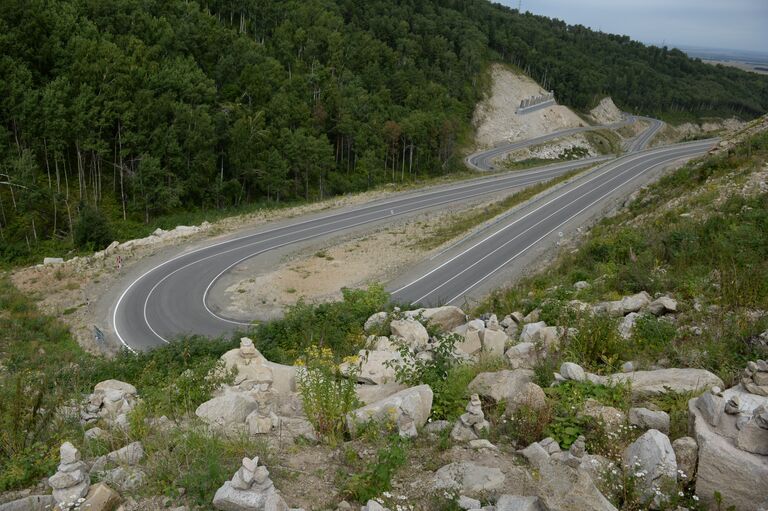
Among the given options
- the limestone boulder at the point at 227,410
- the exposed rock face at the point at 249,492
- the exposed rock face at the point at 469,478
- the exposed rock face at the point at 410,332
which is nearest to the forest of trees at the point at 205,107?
the exposed rock face at the point at 410,332

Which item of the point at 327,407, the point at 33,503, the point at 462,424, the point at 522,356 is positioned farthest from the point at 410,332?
the point at 33,503

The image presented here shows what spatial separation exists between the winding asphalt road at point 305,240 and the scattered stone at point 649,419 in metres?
19.2

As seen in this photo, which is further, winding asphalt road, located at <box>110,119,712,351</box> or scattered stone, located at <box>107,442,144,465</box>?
winding asphalt road, located at <box>110,119,712,351</box>

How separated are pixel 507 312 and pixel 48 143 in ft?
142

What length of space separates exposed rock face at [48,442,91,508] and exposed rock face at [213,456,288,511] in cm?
156

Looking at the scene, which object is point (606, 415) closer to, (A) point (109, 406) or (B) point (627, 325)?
(B) point (627, 325)

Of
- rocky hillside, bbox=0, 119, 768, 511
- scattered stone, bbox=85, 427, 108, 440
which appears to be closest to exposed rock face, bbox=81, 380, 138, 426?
rocky hillside, bbox=0, 119, 768, 511

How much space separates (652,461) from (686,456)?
49cm

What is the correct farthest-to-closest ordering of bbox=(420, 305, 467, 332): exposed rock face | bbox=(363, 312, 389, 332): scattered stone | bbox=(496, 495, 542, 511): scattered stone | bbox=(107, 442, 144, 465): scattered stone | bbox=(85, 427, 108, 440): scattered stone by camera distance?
bbox=(363, 312, 389, 332): scattered stone
bbox=(420, 305, 467, 332): exposed rock face
bbox=(85, 427, 108, 440): scattered stone
bbox=(107, 442, 144, 465): scattered stone
bbox=(496, 495, 542, 511): scattered stone

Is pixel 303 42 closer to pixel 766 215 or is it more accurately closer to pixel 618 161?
pixel 618 161

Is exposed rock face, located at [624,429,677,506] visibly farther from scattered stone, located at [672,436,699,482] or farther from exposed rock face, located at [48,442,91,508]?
exposed rock face, located at [48,442,91,508]

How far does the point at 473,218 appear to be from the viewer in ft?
138

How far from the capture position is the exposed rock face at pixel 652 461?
5253 millimetres

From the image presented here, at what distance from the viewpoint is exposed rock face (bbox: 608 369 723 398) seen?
6941 mm
